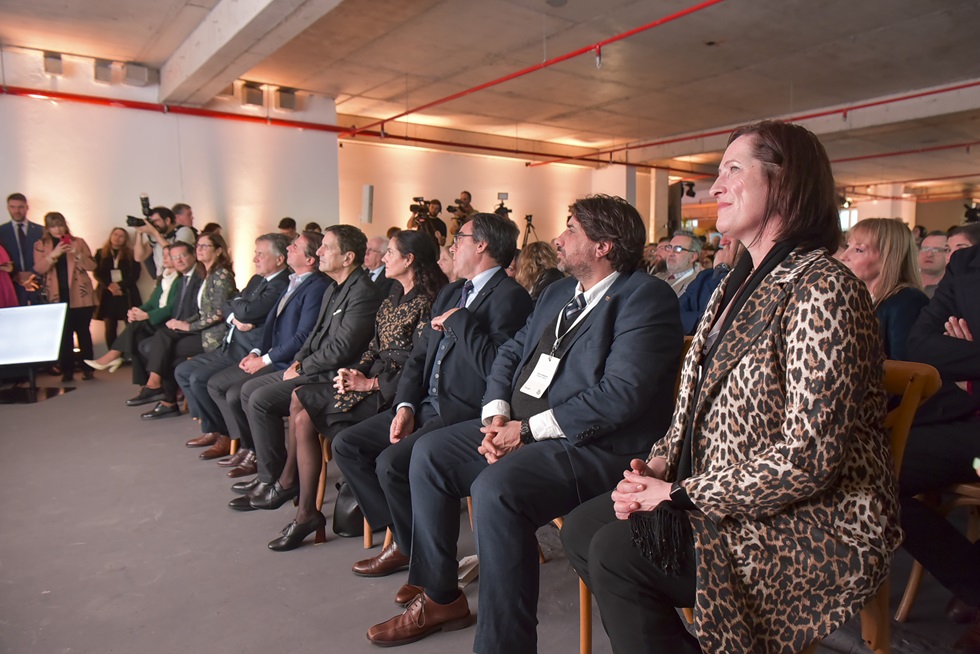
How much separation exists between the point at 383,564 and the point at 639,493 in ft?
4.13

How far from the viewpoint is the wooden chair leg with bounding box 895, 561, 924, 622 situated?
6.02 feet

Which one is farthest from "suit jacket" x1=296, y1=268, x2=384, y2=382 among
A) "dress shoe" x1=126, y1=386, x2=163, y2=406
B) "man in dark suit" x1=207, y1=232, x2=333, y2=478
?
"dress shoe" x1=126, y1=386, x2=163, y2=406

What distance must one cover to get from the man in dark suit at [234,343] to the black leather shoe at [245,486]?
0.64 meters

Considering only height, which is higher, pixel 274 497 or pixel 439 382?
pixel 439 382

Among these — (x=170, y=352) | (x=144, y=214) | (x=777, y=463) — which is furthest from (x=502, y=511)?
(x=144, y=214)

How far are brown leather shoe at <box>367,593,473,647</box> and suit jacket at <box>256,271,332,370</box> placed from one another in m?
1.81

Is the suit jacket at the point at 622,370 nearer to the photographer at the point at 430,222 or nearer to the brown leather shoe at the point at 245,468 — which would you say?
the brown leather shoe at the point at 245,468

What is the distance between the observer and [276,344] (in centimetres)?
353

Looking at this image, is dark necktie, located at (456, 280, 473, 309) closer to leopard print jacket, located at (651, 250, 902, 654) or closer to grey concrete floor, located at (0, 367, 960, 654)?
grey concrete floor, located at (0, 367, 960, 654)

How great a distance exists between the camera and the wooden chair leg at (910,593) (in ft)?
6.02

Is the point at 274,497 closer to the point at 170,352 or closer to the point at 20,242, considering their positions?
the point at 170,352

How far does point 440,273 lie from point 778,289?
1866mm

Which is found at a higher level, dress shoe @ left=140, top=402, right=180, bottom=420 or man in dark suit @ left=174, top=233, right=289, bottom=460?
man in dark suit @ left=174, top=233, right=289, bottom=460

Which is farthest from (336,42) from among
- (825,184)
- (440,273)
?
(825,184)
